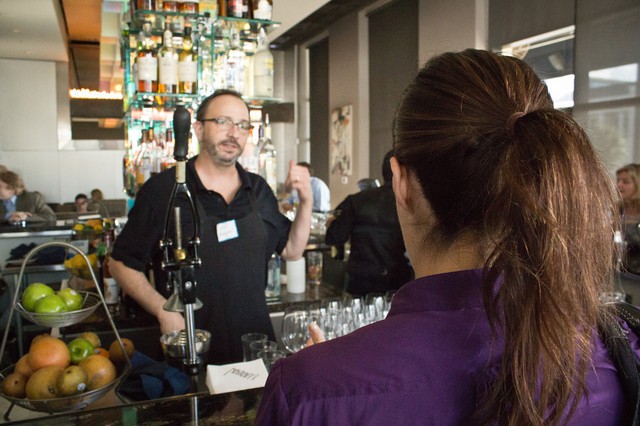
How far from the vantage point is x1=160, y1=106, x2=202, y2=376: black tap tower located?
1362 mm

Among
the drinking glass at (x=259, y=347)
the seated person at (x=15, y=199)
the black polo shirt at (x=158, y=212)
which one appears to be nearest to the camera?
the drinking glass at (x=259, y=347)

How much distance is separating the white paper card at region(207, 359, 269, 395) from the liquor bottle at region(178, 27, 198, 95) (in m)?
2.15

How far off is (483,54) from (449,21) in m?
6.63

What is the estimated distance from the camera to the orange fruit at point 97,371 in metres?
1.36

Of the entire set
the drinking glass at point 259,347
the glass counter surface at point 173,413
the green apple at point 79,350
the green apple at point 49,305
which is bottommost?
the drinking glass at point 259,347

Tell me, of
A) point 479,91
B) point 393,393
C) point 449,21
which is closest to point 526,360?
point 393,393

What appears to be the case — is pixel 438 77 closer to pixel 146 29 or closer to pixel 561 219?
pixel 561 219

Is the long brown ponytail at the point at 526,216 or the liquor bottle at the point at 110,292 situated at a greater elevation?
the long brown ponytail at the point at 526,216

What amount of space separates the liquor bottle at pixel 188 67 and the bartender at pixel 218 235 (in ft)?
2.73

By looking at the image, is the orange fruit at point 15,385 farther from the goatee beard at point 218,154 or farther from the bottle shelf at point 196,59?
the bottle shelf at point 196,59

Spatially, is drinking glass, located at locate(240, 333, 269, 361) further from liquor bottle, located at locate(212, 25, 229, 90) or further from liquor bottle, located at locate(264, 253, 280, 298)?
liquor bottle, located at locate(212, 25, 229, 90)

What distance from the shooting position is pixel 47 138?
33.7 feet

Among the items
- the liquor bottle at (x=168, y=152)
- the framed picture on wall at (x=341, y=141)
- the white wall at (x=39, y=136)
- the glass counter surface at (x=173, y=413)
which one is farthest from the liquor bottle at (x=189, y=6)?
the white wall at (x=39, y=136)

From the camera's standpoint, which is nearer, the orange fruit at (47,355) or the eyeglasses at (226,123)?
the orange fruit at (47,355)
